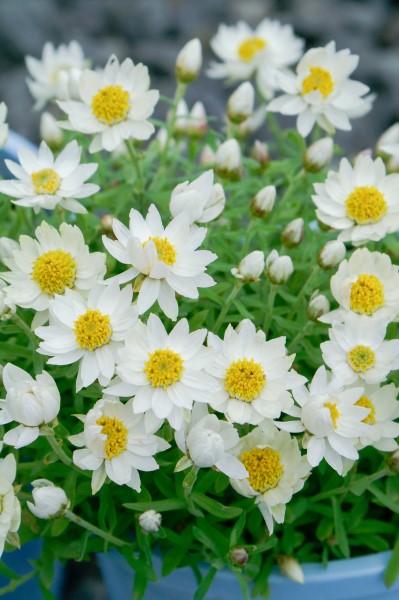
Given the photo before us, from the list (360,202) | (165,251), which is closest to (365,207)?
(360,202)

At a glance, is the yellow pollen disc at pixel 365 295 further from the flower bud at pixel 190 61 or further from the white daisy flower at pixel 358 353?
the flower bud at pixel 190 61

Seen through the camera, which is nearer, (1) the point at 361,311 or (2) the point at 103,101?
(1) the point at 361,311

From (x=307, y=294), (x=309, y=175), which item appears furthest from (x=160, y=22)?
(x=307, y=294)

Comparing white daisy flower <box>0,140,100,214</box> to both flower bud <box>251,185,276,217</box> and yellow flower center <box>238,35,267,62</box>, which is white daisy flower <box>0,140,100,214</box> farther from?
yellow flower center <box>238,35,267,62</box>

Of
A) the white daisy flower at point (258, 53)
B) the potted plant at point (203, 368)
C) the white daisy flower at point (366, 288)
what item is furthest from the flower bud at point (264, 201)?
the white daisy flower at point (258, 53)

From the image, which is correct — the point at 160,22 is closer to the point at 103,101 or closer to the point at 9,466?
the point at 103,101
